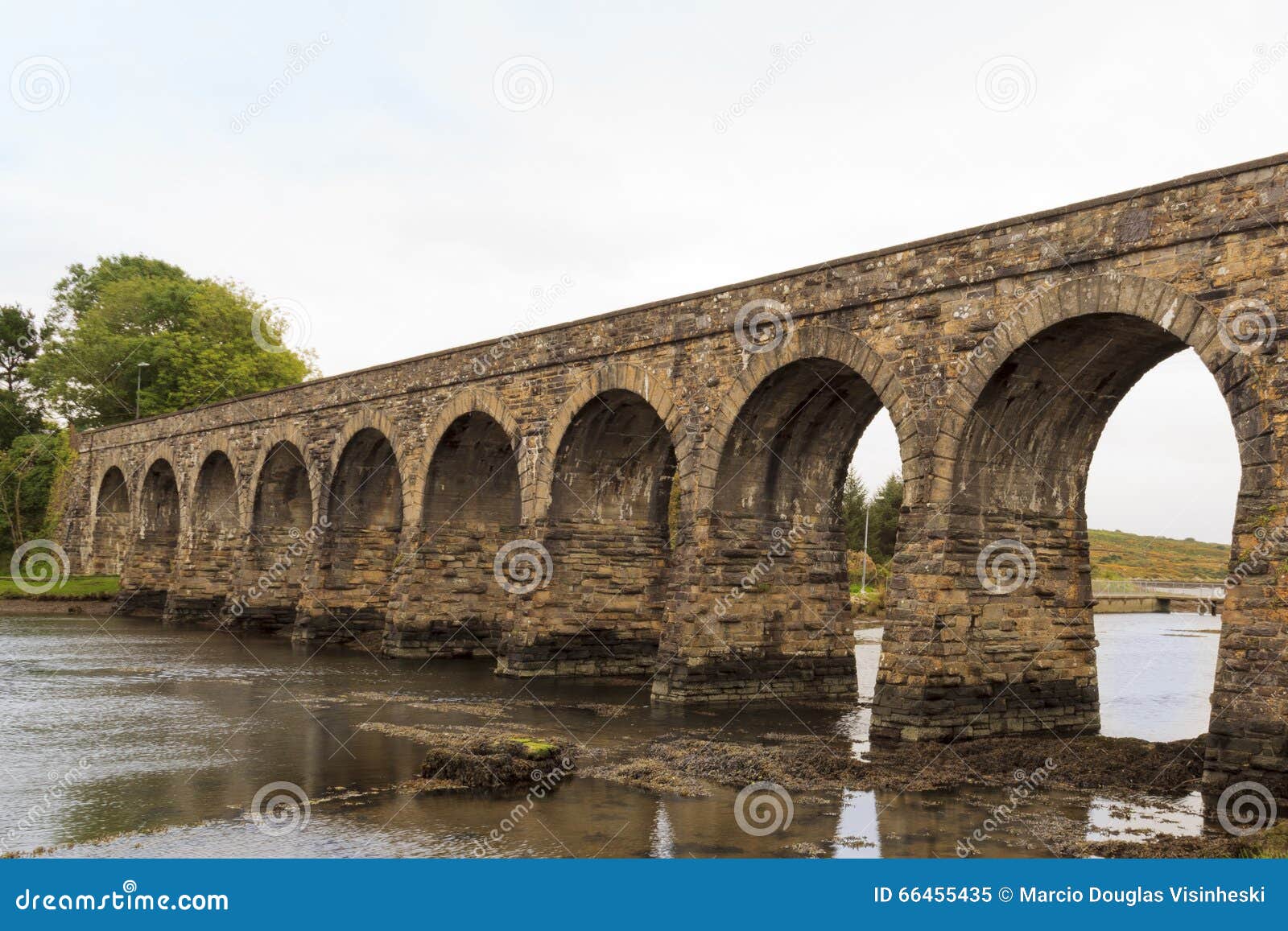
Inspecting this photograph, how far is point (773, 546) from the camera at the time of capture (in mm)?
16703

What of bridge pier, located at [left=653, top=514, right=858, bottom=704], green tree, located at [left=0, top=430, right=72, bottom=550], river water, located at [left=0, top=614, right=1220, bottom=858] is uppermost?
green tree, located at [left=0, top=430, right=72, bottom=550]

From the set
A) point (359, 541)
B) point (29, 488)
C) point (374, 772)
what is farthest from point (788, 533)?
point (29, 488)

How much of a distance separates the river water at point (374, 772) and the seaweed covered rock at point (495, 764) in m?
0.34

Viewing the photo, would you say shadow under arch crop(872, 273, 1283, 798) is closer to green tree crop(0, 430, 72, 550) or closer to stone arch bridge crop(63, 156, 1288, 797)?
stone arch bridge crop(63, 156, 1288, 797)

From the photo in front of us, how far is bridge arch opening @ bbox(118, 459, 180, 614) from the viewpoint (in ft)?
119

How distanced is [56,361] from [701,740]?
150 ft

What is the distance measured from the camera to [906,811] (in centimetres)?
996

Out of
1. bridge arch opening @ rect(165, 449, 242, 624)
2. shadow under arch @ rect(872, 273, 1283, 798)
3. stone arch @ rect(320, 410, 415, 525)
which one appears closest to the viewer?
shadow under arch @ rect(872, 273, 1283, 798)

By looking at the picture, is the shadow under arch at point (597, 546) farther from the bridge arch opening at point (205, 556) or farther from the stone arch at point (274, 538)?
the bridge arch opening at point (205, 556)

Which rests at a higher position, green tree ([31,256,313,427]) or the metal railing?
green tree ([31,256,313,427])

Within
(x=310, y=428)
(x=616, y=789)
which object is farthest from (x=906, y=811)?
(x=310, y=428)

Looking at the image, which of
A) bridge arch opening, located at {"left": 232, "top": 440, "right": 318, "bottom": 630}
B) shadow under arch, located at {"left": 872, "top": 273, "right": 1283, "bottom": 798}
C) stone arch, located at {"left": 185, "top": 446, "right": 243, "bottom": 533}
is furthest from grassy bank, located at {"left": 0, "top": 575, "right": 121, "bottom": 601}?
shadow under arch, located at {"left": 872, "top": 273, "right": 1283, "bottom": 798}

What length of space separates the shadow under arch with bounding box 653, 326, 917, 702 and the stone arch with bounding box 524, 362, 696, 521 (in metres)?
0.48

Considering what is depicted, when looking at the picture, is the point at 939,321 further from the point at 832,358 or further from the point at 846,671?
the point at 846,671
